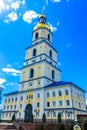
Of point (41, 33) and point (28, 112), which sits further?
point (41, 33)

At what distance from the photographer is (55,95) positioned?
3628 cm

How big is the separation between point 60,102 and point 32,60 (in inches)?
695

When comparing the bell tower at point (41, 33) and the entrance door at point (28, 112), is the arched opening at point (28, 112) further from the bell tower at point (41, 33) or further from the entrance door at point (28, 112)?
the bell tower at point (41, 33)

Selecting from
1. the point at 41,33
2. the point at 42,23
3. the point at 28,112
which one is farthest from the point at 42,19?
the point at 28,112

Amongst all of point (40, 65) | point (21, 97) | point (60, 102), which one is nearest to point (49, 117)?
point (60, 102)

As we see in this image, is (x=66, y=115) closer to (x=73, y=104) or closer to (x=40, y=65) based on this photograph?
(x=73, y=104)

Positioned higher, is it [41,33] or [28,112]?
[41,33]

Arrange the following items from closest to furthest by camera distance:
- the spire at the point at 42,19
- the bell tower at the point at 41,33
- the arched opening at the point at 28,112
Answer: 1. the arched opening at the point at 28,112
2. the bell tower at the point at 41,33
3. the spire at the point at 42,19

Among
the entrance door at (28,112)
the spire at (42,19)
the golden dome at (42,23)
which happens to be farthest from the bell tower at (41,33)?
the entrance door at (28,112)

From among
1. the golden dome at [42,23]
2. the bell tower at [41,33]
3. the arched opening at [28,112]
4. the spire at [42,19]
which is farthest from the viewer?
the spire at [42,19]

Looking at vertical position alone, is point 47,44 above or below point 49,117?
above

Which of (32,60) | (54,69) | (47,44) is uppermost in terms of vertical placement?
(47,44)

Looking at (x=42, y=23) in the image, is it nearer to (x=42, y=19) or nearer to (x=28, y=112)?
(x=42, y=19)

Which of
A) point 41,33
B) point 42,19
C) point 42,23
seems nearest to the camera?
point 41,33
